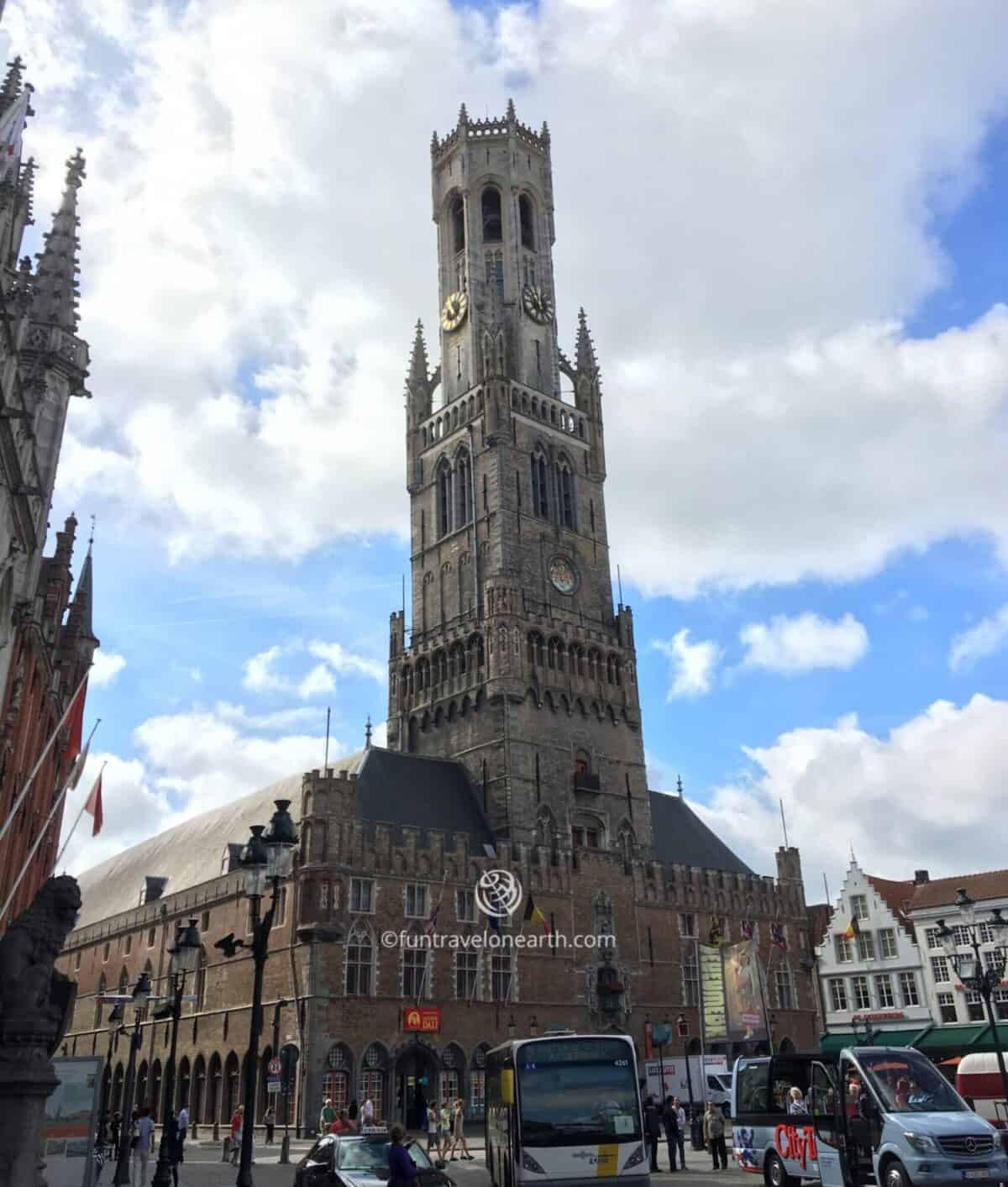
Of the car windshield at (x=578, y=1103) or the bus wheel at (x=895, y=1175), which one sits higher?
the car windshield at (x=578, y=1103)

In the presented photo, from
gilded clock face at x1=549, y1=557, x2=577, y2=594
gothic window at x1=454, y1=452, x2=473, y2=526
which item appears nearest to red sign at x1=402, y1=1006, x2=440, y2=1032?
gilded clock face at x1=549, y1=557, x2=577, y2=594

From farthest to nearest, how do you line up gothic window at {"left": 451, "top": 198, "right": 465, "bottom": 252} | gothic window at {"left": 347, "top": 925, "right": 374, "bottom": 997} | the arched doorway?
gothic window at {"left": 451, "top": 198, "right": 465, "bottom": 252} < gothic window at {"left": 347, "top": 925, "right": 374, "bottom": 997} < the arched doorway

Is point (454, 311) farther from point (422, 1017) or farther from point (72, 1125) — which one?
point (72, 1125)

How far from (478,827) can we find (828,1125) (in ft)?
118

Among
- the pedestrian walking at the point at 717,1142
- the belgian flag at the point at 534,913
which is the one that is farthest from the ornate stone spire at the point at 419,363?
the pedestrian walking at the point at 717,1142

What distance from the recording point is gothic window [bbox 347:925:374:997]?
144 ft

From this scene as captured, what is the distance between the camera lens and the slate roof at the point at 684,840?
6275cm

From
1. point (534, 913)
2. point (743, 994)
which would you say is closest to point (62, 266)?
point (534, 913)

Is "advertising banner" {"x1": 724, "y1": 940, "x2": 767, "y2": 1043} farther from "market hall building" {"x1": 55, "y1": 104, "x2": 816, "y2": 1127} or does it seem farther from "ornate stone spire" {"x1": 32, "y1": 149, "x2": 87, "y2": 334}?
"ornate stone spire" {"x1": 32, "y1": 149, "x2": 87, "y2": 334}

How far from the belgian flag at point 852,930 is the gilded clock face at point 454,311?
4432 cm

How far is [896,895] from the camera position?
65562 mm

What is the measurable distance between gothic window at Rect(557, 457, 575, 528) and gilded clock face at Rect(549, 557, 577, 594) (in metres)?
2.78

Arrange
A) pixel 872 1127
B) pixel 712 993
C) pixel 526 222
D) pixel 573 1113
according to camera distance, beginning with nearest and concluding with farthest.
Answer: pixel 872 1127 → pixel 573 1113 → pixel 712 993 → pixel 526 222

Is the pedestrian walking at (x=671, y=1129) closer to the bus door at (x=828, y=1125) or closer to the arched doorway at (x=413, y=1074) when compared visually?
the bus door at (x=828, y=1125)
